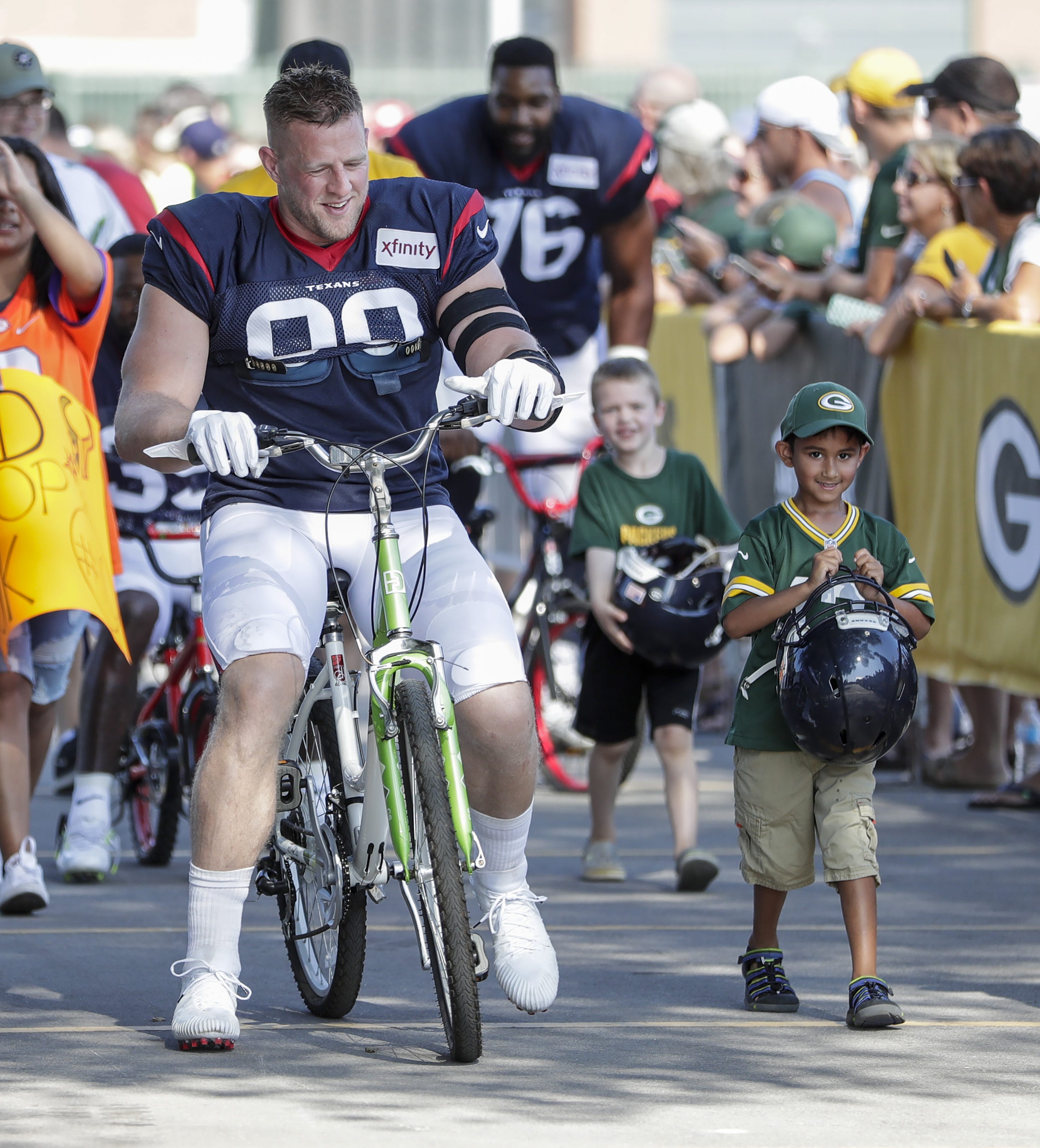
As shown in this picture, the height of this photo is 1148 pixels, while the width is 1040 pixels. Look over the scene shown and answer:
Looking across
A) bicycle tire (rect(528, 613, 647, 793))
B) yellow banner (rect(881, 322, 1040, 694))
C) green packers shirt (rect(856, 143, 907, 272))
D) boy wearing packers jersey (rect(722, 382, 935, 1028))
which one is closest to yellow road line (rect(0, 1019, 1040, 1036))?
boy wearing packers jersey (rect(722, 382, 935, 1028))

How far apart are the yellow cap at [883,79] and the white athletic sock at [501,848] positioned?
6.09 metres

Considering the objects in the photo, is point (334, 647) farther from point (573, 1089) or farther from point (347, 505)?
point (573, 1089)

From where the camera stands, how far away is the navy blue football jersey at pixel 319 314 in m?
5.29

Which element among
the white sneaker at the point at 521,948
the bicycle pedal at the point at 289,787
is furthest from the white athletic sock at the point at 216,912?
the white sneaker at the point at 521,948

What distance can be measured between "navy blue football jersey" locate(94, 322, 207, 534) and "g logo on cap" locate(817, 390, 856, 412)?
2999mm

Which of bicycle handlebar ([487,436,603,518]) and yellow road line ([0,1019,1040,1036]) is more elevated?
bicycle handlebar ([487,436,603,518])

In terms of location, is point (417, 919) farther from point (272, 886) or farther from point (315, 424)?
point (315, 424)

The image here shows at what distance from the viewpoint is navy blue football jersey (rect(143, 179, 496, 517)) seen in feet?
17.3

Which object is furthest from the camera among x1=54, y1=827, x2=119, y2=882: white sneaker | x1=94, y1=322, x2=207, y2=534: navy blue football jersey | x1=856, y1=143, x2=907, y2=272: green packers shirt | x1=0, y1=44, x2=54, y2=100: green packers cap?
x1=856, y1=143, x2=907, y2=272: green packers shirt

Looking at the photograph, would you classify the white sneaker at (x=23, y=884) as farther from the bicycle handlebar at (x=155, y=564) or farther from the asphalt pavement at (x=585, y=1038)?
the bicycle handlebar at (x=155, y=564)

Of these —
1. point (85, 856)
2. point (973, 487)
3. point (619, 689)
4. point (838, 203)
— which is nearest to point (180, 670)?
point (85, 856)

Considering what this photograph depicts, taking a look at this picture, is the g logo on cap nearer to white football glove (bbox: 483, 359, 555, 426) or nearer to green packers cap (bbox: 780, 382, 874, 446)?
green packers cap (bbox: 780, 382, 874, 446)

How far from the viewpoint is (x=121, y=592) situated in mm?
8008

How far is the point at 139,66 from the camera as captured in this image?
57969 millimetres
